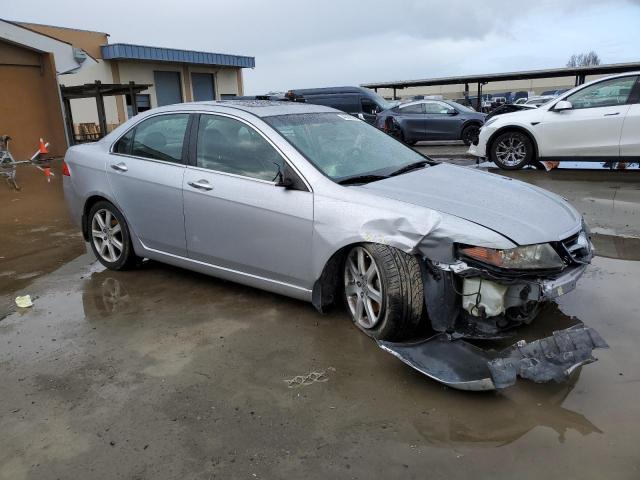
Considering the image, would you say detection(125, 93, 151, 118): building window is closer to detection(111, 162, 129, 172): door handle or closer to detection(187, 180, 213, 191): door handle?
detection(111, 162, 129, 172): door handle

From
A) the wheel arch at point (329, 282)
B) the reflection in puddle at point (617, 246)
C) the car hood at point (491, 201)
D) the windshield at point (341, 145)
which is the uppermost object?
the windshield at point (341, 145)

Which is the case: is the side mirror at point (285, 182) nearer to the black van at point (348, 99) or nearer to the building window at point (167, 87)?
the black van at point (348, 99)

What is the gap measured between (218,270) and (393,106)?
15041 mm

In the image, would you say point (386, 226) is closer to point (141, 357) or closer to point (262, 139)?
point (262, 139)

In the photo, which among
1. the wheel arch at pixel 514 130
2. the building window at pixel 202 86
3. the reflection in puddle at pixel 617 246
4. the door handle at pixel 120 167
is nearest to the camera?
the door handle at pixel 120 167

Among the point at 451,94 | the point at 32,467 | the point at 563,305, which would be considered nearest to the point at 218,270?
the point at 32,467

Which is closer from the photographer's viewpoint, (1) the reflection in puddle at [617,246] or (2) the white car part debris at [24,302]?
(2) the white car part debris at [24,302]

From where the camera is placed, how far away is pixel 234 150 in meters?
4.29

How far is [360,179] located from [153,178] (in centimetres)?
185

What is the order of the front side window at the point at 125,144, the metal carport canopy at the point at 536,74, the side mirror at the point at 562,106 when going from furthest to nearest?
the metal carport canopy at the point at 536,74 < the side mirror at the point at 562,106 < the front side window at the point at 125,144

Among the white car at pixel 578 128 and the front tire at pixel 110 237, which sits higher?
the white car at pixel 578 128

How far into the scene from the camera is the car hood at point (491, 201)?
332 centimetres

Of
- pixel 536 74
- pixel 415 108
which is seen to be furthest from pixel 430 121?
pixel 536 74

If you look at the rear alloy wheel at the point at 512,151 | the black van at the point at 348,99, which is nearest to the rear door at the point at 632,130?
the rear alloy wheel at the point at 512,151
